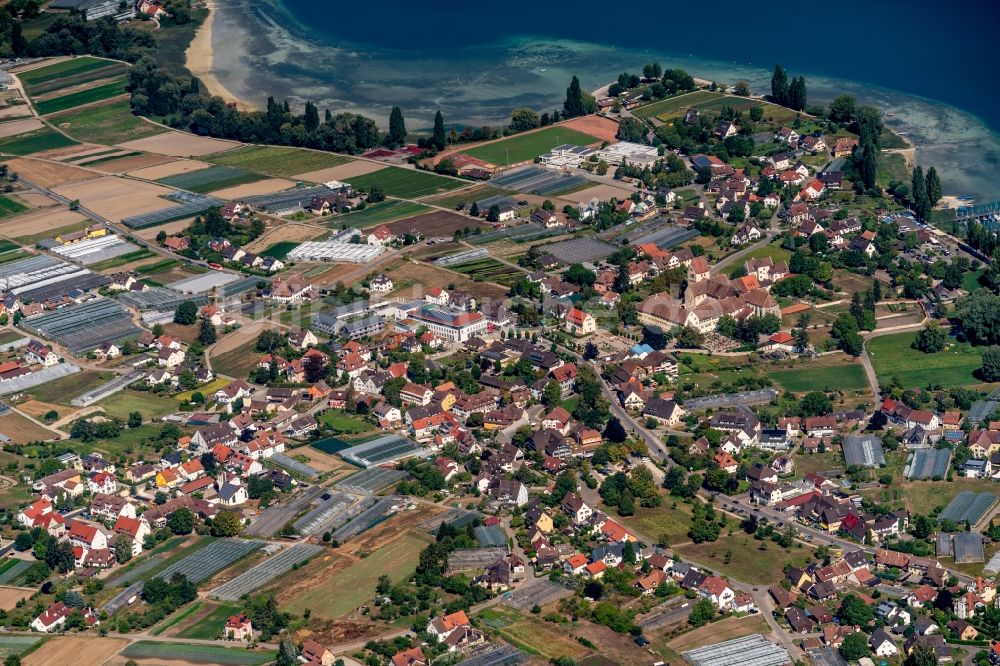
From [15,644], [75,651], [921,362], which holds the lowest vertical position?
[15,644]

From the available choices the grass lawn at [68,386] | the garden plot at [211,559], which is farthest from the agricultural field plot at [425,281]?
the garden plot at [211,559]

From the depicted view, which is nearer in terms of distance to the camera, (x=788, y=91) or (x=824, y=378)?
(x=824, y=378)

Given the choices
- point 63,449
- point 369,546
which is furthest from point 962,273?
point 63,449

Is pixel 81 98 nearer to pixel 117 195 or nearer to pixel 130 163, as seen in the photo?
pixel 130 163

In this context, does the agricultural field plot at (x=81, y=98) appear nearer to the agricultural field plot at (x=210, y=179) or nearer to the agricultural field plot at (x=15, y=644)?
the agricultural field plot at (x=210, y=179)

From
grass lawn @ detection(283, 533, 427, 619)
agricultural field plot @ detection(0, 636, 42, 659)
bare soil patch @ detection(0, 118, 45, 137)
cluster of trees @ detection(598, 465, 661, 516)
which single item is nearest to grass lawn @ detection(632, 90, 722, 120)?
bare soil patch @ detection(0, 118, 45, 137)

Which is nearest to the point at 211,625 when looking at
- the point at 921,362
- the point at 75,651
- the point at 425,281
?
the point at 75,651

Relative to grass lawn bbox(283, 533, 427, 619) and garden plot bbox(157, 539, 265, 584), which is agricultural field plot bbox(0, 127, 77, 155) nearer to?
garden plot bbox(157, 539, 265, 584)
